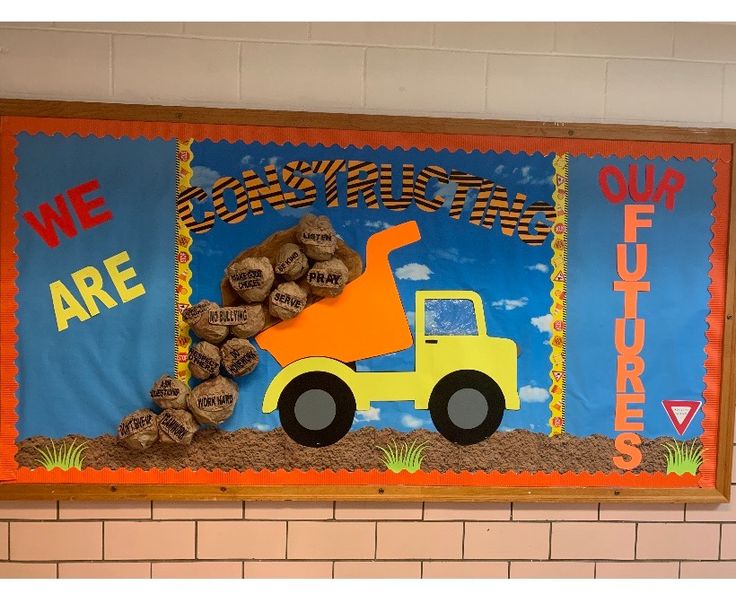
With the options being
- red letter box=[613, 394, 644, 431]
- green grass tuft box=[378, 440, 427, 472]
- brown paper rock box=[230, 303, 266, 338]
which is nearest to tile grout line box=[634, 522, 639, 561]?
red letter box=[613, 394, 644, 431]

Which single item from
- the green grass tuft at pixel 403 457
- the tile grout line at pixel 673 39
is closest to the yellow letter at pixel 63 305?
the green grass tuft at pixel 403 457

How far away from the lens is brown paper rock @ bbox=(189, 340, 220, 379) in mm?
1212

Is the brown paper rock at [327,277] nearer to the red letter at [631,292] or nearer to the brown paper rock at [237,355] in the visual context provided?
the brown paper rock at [237,355]

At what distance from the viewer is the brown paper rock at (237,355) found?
1.22 m

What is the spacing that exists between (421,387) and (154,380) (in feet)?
2.10

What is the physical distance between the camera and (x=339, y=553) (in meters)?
1.31

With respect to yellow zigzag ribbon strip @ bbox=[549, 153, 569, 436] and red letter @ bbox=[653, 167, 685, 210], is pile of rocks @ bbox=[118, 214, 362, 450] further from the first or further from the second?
red letter @ bbox=[653, 167, 685, 210]

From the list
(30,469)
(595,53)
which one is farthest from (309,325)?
(595,53)

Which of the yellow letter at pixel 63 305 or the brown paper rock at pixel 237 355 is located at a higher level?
the yellow letter at pixel 63 305

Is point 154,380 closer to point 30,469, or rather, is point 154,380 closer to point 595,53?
point 30,469

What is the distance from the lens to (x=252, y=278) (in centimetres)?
121

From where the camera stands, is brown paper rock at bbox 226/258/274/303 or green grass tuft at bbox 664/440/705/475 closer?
brown paper rock at bbox 226/258/274/303

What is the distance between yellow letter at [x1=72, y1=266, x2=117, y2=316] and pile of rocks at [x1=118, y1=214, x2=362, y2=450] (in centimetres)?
19

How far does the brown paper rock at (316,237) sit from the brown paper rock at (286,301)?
0.09 m
